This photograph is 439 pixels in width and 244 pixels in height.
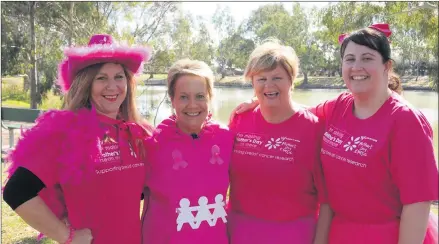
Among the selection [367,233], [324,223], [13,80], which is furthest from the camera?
[13,80]

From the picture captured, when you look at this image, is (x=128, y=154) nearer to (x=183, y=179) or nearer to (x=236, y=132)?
(x=183, y=179)

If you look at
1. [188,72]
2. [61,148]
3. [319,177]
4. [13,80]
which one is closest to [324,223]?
[319,177]

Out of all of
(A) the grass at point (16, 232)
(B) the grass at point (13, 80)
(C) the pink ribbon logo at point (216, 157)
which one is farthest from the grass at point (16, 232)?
(B) the grass at point (13, 80)

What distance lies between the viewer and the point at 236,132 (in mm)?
2512

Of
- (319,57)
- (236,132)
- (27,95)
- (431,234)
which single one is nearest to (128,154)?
(236,132)

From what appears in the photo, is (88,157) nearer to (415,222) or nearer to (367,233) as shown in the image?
(367,233)

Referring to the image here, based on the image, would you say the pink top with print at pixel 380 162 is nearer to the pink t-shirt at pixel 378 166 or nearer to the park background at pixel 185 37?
the pink t-shirt at pixel 378 166

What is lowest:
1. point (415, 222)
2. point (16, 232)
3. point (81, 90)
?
point (16, 232)

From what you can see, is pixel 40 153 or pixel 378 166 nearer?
pixel 40 153

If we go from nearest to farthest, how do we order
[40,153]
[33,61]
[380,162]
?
A: [40,153]
[380,162]
[33,61]

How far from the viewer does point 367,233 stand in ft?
6.77

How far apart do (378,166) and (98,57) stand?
1.51 metres

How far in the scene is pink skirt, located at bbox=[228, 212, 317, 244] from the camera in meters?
2.28

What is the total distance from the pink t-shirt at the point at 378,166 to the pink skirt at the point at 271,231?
0.51ft
